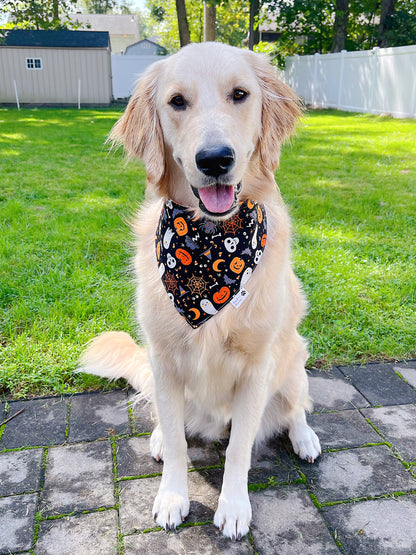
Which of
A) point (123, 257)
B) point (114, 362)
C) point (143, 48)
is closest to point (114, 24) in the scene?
point (143, 48)

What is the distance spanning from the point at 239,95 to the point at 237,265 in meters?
0.67

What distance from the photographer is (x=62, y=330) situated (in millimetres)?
3094

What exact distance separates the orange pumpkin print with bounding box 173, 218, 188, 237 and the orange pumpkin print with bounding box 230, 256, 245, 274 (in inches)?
9.1

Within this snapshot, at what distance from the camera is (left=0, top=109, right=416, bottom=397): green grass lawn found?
2.97m

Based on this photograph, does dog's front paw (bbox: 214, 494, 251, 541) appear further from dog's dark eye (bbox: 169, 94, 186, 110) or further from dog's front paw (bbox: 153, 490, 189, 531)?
dog's dark eye (bbox: 169, 94, 186, 110)

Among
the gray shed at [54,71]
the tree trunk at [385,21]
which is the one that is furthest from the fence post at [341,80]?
the gray shed at [54,71]

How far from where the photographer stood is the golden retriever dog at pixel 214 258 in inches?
72.2

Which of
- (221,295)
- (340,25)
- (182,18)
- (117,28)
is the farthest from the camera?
(117,28)

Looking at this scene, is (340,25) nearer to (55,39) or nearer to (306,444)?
(55,39)

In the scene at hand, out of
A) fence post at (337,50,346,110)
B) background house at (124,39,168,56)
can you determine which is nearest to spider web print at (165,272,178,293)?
fence post at (337,50,346,110)

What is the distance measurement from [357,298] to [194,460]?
188 cm

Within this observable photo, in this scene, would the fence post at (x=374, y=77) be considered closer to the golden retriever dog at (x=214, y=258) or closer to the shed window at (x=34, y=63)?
the shed window at (x=34, y=63)

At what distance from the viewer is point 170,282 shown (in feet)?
6.49

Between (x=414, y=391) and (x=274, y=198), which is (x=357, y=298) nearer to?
(x=414, y=391)
